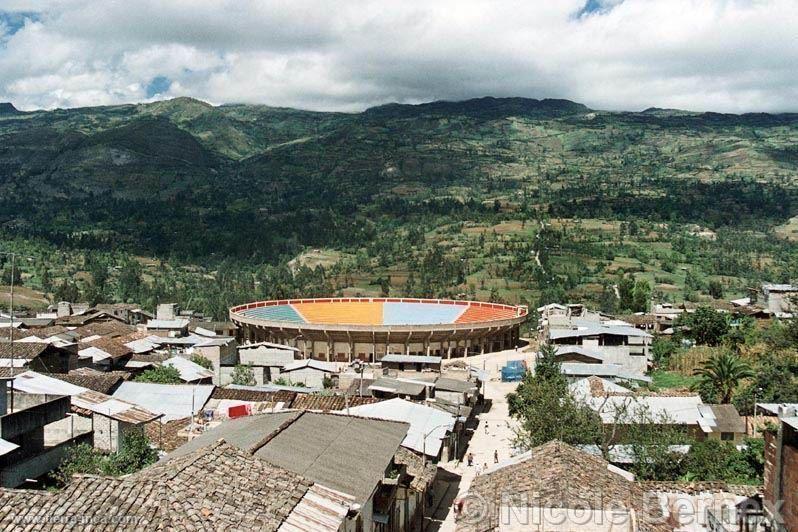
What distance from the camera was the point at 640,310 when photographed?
84.3m

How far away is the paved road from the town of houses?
0.37 feet

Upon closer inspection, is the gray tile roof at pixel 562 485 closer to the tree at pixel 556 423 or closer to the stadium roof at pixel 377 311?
the tree at pixel 556 423

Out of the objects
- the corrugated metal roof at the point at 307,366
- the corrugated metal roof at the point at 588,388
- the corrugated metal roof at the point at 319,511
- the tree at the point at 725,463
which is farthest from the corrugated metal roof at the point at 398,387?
the corrugated metal roof at the point at 319,511

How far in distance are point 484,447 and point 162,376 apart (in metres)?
14.3

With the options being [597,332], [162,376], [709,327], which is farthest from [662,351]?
[162,376]

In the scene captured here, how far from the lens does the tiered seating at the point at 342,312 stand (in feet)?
250

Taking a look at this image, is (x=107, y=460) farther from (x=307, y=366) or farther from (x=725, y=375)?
(x=725, y=375)

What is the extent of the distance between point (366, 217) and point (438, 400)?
16260 cm

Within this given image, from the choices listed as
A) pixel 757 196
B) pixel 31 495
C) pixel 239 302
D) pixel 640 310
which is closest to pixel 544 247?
pixel 640 310

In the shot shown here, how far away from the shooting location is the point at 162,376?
1368 inches

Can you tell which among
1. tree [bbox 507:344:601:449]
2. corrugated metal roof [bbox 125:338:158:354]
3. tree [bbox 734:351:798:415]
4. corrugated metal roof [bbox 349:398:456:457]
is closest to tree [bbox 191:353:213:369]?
corrugated metal roof [bbox 125:338:158:354]

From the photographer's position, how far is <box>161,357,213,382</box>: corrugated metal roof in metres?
37.8

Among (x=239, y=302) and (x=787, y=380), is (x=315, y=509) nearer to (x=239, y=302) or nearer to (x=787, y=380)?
(x=787, y=380)

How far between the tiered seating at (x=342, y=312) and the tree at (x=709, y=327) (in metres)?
30.6
